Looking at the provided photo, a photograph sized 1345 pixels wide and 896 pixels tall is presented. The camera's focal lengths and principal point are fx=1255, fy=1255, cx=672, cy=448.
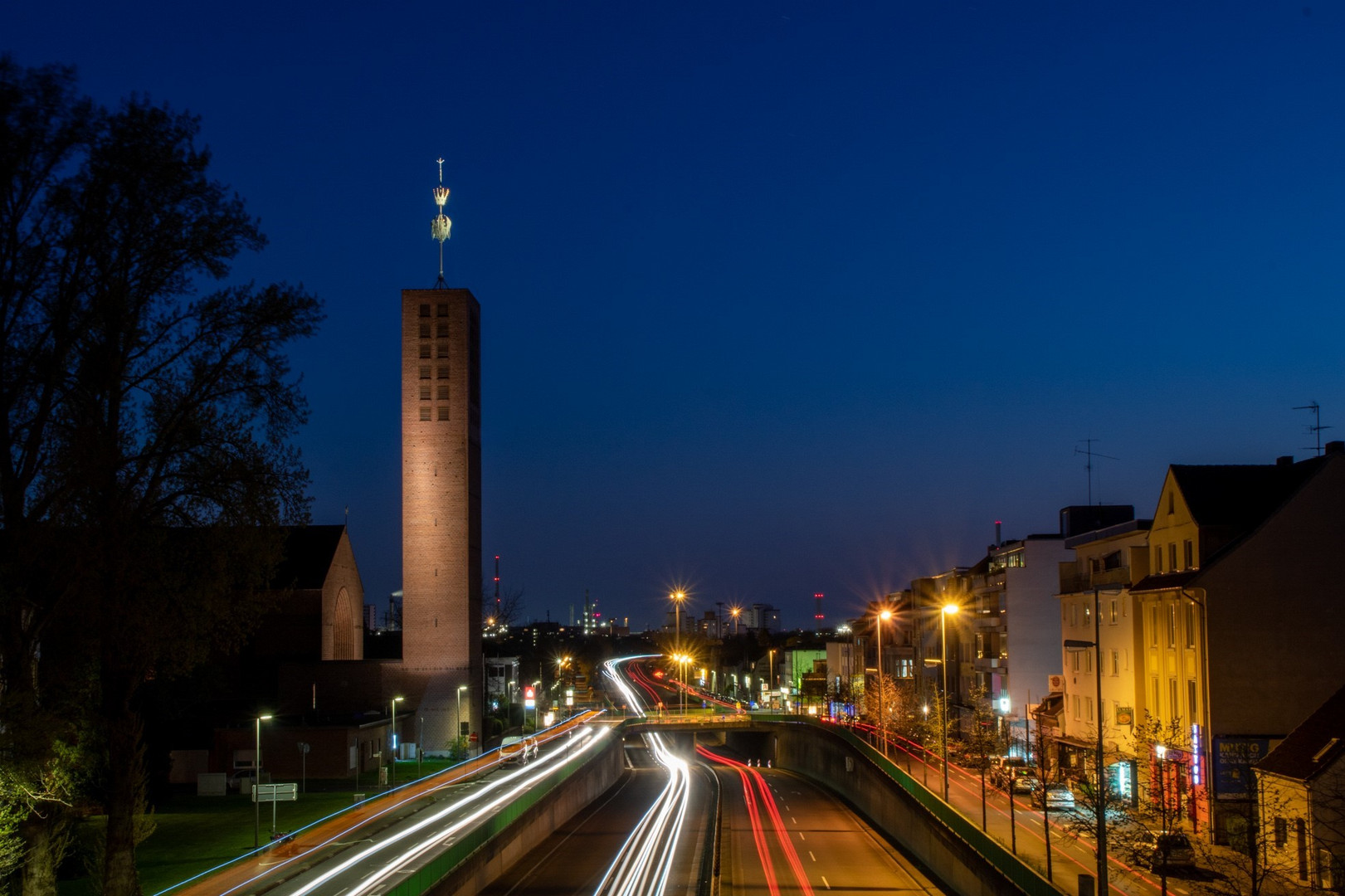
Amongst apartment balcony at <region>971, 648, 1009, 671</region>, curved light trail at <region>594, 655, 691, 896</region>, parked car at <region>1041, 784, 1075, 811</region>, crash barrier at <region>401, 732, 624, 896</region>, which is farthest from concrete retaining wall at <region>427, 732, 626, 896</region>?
apartment balcony at <region>971, 648, 1009, 671</region>

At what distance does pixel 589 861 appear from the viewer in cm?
5319

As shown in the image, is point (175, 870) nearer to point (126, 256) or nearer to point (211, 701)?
point (126, 256)

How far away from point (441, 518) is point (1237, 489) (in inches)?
2149

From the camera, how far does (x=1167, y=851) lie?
88.8 feet

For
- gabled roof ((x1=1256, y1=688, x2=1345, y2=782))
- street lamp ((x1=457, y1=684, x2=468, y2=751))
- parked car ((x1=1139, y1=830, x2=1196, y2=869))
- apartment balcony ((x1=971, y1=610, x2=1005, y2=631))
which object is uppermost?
apartment balcony ((x1=971, y1=610, x2=1005, y2=631))

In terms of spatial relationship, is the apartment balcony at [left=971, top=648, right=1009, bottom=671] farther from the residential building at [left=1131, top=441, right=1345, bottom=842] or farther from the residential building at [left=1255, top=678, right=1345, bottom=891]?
the residential building at [left=1255, top=678, right=1345, bottom=891]

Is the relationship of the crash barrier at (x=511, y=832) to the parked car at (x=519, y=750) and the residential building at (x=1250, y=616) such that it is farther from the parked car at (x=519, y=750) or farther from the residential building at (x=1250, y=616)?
the residential building at (x=1250, y=616)

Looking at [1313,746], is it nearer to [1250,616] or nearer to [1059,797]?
[1250,616]

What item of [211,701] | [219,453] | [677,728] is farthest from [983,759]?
[677,728]

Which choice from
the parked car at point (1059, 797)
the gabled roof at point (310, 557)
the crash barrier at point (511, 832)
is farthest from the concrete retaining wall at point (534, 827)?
the gabled roof at point (310, 557)

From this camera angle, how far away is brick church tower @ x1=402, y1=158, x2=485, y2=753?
276 ft

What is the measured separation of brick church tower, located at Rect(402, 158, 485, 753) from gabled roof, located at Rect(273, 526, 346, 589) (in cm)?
907

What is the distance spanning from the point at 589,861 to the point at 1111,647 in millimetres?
23819

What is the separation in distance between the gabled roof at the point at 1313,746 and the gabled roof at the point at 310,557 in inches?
2728
